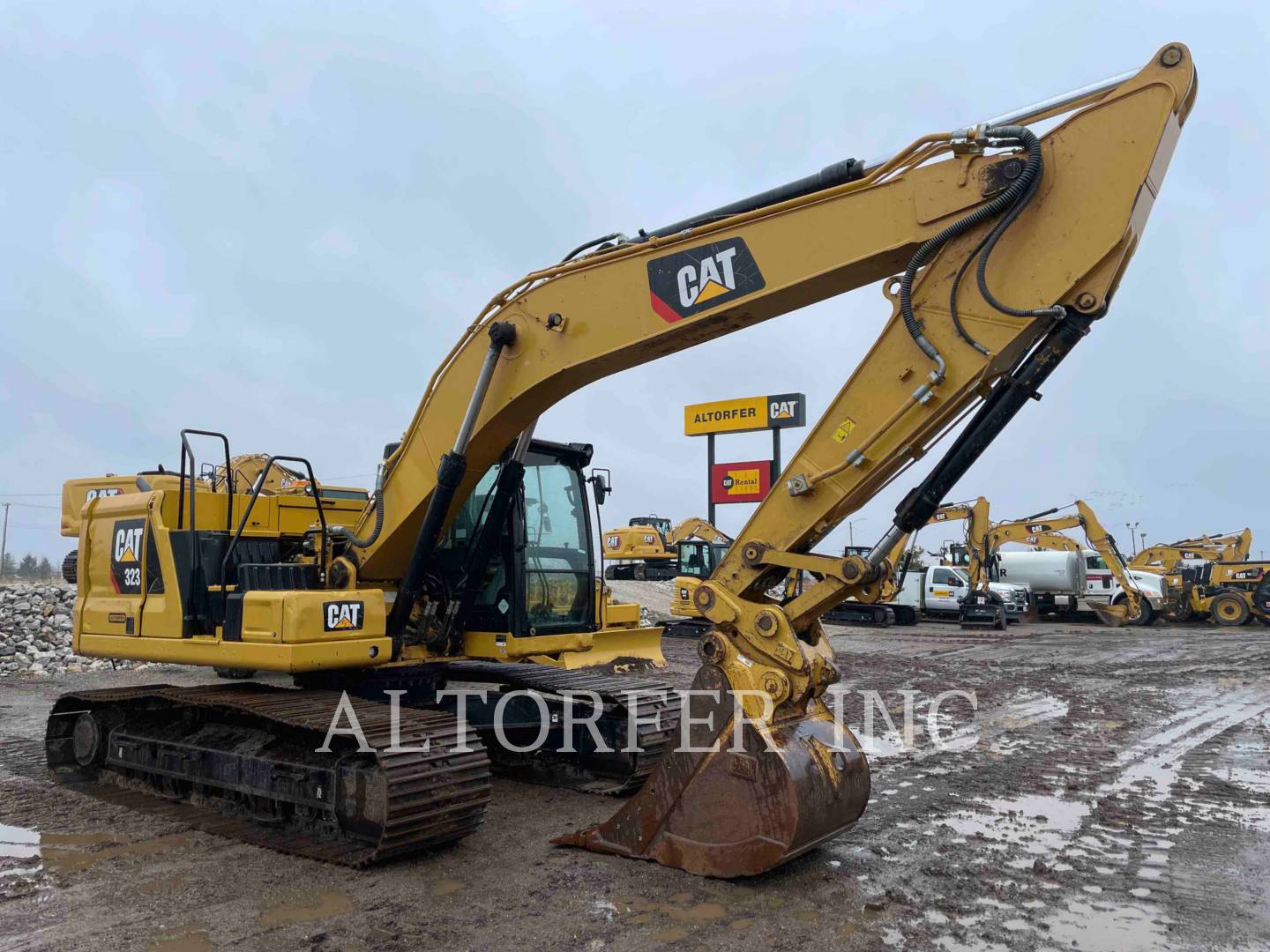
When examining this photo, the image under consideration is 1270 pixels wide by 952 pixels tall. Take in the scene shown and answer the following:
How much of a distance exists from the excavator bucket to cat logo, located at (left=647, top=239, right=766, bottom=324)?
6.19ft

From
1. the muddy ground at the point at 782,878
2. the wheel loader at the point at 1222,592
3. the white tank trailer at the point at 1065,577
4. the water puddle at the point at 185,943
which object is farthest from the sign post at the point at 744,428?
the water puddle at the point at 185,943

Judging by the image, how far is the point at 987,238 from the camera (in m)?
4.43

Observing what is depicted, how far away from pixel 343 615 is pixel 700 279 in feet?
9.74

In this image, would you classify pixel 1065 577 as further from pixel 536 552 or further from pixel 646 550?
pixel 536 552

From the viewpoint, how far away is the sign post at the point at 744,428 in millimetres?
40500

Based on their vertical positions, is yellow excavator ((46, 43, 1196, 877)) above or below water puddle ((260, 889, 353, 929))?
above

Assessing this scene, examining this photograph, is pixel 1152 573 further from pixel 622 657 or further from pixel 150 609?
pixel 150 609

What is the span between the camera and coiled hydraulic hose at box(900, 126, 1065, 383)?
4305 millimetres

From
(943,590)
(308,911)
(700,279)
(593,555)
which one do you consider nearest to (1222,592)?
(943,590)

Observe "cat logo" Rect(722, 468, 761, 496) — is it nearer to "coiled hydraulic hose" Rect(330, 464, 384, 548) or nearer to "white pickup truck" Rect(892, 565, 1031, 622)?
"white pickup truck" Rect(892, 565, 1031, 622)

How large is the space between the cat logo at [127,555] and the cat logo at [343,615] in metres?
1.82

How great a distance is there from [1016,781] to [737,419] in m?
35.0

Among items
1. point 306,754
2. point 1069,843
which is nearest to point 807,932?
point 1069,843

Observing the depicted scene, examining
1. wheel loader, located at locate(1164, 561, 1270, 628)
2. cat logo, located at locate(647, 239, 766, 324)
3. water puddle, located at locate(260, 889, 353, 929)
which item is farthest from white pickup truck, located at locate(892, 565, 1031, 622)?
water puddle, located at locate(260, 889, 353, 929)
